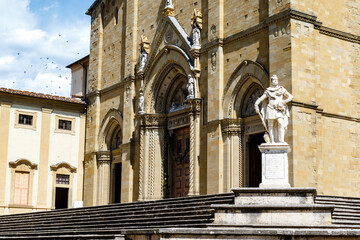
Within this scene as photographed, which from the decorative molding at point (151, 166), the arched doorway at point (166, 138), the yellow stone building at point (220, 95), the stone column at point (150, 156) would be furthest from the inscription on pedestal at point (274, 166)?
the decorative molding at point (151, 166)

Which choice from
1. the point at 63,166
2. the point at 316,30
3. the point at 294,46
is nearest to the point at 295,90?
the point at 294,46

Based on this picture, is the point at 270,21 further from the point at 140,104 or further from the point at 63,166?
the point at 63,166

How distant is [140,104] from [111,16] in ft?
27.0

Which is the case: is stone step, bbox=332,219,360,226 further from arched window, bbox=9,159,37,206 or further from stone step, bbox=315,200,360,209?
arched window, bbox=9,159,37,206

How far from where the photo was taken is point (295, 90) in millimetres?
21234

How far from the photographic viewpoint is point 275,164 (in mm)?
16344

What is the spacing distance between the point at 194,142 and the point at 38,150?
12754 millimetres

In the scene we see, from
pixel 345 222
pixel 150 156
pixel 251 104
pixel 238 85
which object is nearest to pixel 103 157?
pixel 150 156

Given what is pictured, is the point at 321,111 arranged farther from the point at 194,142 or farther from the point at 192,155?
the point at 192,155

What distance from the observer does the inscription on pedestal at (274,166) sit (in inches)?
641

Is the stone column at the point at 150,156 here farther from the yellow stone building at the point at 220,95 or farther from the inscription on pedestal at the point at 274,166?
the inscription on pedestal at the point at 274,166

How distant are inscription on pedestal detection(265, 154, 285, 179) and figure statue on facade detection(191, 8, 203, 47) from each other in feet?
36.9

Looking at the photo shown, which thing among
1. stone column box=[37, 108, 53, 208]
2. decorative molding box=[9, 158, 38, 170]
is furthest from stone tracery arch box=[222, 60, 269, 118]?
decorative molding box=[9, 158, 38, 170]

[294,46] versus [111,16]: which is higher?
[111,16]
